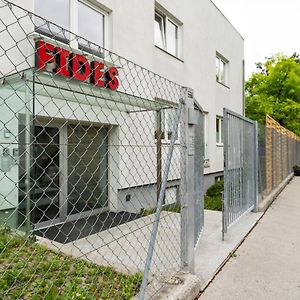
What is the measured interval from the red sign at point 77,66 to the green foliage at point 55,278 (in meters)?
2.54

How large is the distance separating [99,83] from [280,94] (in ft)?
67.9

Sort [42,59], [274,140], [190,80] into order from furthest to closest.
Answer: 1. [190,80]
2. [274,140]
3. [42,59]

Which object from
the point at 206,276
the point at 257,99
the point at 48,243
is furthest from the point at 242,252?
the point at 257,99

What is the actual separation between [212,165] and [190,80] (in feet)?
12.1

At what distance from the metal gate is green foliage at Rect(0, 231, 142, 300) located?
2300 mm

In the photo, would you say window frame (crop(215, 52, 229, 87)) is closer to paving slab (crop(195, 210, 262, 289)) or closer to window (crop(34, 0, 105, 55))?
window (crop(34, 0, 105, 55))

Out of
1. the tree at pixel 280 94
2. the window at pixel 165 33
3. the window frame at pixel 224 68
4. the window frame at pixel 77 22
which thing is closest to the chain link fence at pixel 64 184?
the window frame at pixel 77 22

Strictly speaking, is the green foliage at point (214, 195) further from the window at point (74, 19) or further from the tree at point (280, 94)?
the tree at point (280, 94)

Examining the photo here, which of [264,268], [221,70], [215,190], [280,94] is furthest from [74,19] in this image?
[280,94]

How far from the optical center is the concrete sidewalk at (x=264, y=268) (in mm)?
3258

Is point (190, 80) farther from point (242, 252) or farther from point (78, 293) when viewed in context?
point (78, 293)

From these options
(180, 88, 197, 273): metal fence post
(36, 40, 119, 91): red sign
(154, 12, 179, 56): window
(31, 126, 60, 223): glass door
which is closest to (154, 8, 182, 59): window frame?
(154, 12, 179, 56): window

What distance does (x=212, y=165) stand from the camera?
1255cm

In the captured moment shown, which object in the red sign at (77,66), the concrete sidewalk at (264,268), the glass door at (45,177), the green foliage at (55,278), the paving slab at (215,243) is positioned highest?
the red sign at (77,66)
